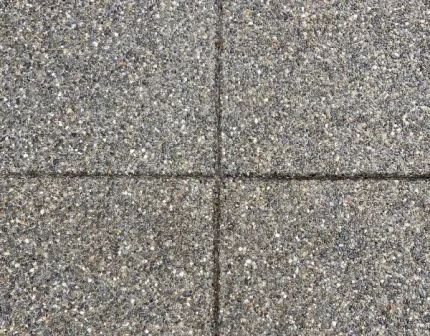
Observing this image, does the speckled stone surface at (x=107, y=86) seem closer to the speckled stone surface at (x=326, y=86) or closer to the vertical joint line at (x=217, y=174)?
the vertical joint line at (x=217, y=174)

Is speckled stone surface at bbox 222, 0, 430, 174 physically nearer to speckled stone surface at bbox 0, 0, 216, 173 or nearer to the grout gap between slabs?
the grout gap between slabs

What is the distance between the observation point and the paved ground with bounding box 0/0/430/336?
2.05 meters

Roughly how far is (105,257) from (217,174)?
0.59m

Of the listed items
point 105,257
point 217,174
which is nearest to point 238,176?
point 217,174

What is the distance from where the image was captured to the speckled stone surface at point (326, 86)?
7.18ft

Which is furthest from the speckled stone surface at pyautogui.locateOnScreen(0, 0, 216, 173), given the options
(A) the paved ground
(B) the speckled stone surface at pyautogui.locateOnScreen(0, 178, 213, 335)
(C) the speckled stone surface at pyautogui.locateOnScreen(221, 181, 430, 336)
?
(C) the speckled stone surface at pyautogui.locateOnScreen(221, 181, 430, 336)

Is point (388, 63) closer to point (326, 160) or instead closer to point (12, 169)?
point (326, 160)

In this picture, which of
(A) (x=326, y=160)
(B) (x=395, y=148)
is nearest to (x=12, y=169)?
(A) (x=326, y=160)

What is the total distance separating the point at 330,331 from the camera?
2.05 m

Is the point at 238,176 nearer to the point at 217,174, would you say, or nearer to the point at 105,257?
the point at 217,174

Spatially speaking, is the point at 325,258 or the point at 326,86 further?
the point at 326,86

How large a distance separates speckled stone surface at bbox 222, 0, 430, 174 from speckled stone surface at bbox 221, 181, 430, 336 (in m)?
0.12

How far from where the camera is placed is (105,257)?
81.4 inches

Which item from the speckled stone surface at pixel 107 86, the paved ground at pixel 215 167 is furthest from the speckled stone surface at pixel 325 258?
the speckled stone surface at pixel 107 86
